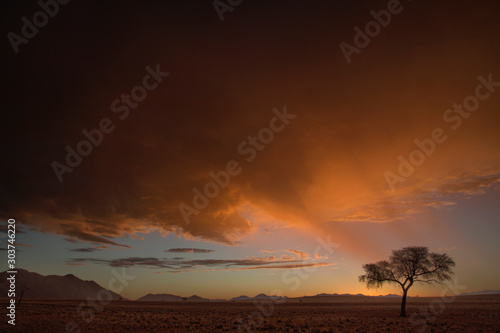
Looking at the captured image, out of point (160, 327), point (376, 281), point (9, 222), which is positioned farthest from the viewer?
point (376, 281)

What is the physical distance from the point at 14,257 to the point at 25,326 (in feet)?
24.0

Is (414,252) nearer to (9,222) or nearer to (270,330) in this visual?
(270,330)

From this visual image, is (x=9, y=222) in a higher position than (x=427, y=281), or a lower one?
higher

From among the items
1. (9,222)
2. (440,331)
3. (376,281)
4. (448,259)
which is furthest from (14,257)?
(448,259)

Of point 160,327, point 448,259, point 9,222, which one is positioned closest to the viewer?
point 9,222

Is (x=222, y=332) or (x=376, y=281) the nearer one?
(x=222, y=332)

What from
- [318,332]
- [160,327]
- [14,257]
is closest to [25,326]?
[14,257]

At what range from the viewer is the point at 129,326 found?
95.0 ft

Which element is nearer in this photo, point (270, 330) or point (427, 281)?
point (270, 330)

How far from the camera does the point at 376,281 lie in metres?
42.4

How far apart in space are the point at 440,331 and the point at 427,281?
18541 millimetres

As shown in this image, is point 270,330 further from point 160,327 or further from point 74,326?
point 74,326

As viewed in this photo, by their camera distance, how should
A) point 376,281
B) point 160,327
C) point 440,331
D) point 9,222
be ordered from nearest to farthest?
point 440,331
point 9,222
point 160,327
point 376,281

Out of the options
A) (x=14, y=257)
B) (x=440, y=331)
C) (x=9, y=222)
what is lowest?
(x=440, y=331)
